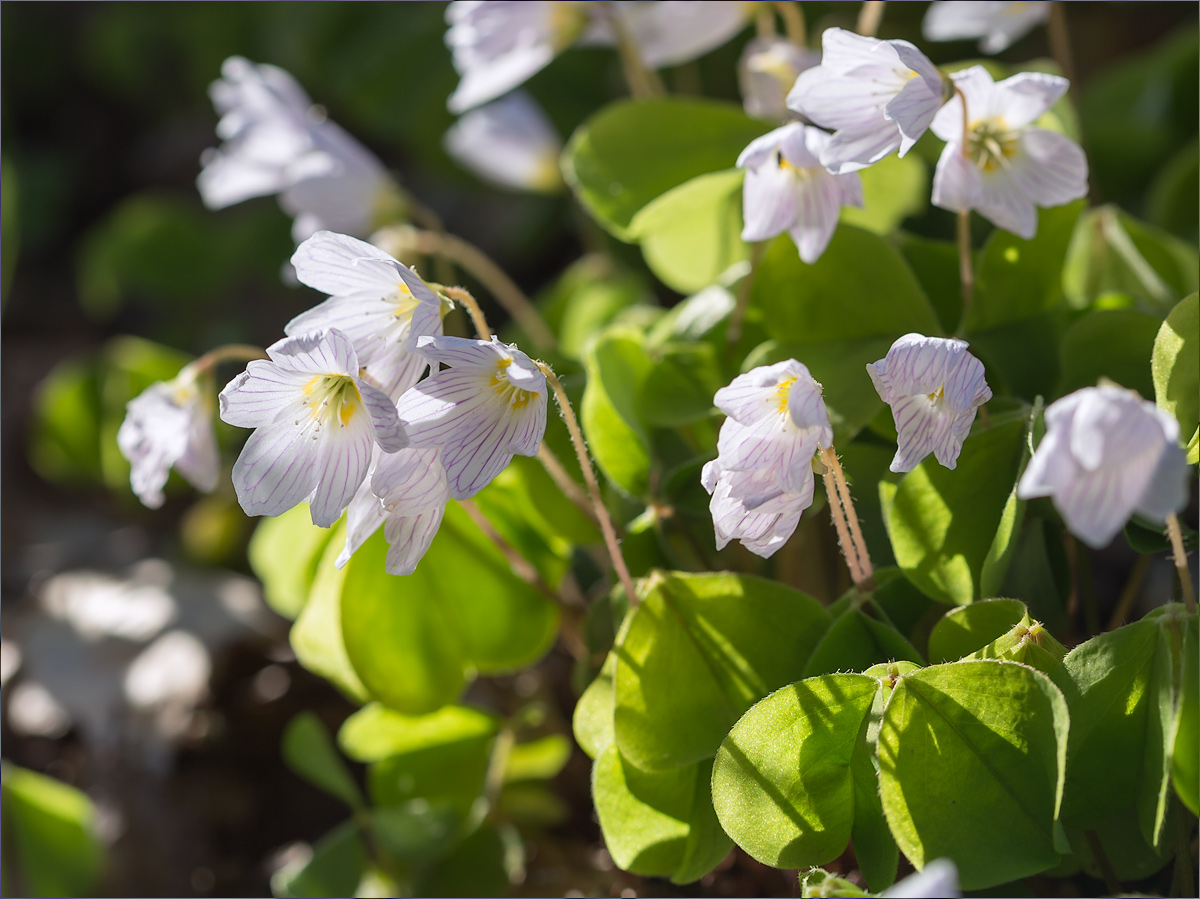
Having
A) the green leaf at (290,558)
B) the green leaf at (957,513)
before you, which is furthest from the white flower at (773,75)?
the green leaf at (290,558)

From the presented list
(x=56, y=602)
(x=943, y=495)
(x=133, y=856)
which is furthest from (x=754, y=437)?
(x=56, y=602)

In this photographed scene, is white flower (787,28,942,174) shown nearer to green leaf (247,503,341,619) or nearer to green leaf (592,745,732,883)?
green leaf (592,745,732,883)

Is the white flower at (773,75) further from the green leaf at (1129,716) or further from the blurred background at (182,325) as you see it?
the green leaf at (1129,716)

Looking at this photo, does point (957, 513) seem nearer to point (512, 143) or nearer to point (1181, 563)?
point (1181, 563)

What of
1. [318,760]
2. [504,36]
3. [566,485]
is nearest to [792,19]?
[504,36]

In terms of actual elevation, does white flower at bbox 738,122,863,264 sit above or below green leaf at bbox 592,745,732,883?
above

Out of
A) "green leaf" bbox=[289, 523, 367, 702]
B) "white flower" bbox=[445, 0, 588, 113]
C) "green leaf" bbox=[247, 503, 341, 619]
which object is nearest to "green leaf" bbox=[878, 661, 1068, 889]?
"green leaf" bbox=[289, 523, 367, 702]
